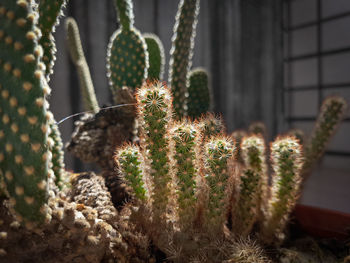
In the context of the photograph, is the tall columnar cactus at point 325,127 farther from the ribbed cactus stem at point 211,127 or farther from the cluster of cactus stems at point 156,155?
the ribbed cactus stem at point 211,127

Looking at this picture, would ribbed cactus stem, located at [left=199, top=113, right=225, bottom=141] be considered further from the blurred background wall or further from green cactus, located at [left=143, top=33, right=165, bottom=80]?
the blurred background wall

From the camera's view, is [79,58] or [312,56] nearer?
[79,58]

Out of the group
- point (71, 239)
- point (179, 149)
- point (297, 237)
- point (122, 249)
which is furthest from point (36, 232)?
point (297, 237)

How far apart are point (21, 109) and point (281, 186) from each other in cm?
67

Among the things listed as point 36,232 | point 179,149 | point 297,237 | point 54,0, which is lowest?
point 297,237

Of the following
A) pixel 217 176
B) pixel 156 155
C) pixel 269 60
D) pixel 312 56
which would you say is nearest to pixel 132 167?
pixel 156 155

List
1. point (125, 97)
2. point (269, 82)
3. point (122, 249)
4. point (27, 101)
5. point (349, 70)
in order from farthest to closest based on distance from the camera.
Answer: point (269, 82) < point (349, 70) < point (125, 97) < point (122, 249) < point (27, 101)

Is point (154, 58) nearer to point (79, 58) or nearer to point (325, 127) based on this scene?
point (79, 58)

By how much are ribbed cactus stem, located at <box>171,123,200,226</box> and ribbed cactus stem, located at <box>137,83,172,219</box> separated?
0.03 m

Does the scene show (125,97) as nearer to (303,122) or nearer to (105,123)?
(105,123)

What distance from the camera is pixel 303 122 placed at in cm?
312

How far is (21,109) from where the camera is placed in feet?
1.45

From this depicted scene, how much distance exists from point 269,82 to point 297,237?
8.06ft

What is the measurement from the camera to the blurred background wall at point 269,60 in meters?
1.93
